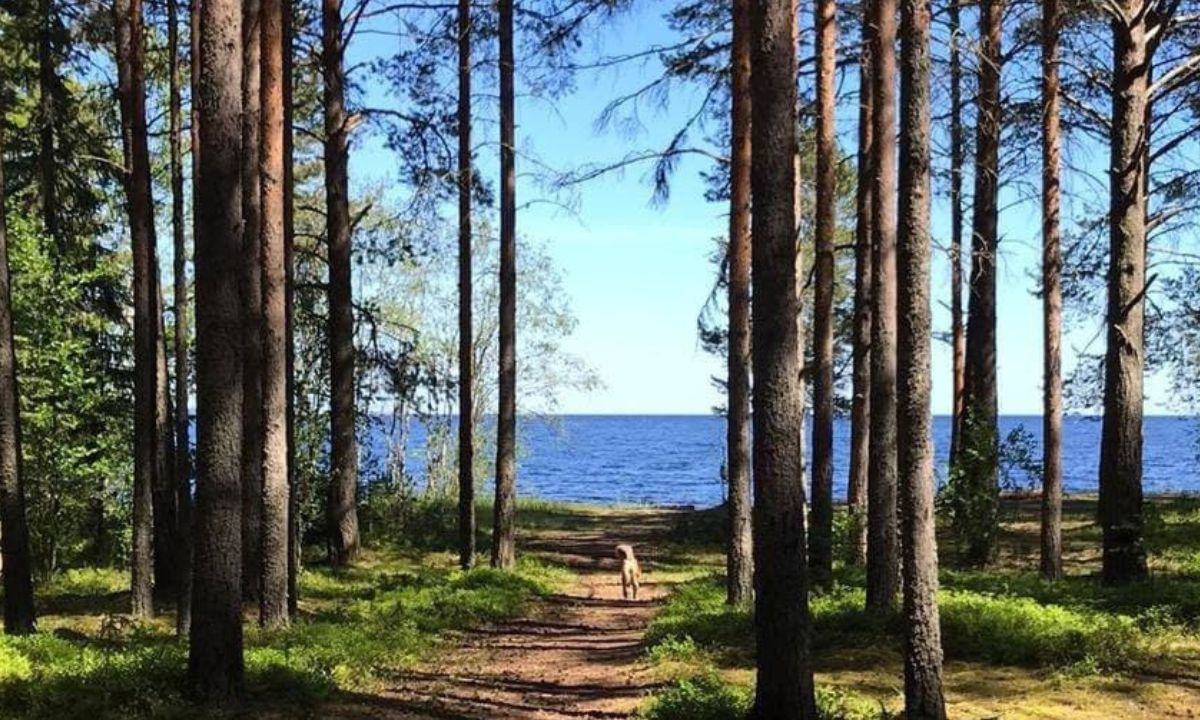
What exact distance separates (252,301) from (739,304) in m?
5.72

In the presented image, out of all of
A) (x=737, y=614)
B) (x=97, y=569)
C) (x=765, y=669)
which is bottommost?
(x=97, y=569)

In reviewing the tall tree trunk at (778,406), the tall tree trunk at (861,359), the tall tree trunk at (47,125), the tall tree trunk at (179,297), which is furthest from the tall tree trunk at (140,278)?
the tall tree trunk at (861,359)

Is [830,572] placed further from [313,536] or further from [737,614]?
[313,536]

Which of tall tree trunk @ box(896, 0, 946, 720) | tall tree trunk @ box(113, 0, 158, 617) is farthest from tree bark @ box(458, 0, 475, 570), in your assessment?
tall tree trunk @ box(896, 0, 946, 720)

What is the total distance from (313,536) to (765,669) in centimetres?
1496

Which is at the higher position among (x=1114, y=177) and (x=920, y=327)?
(x=1114, y=177)

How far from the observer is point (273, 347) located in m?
10.8

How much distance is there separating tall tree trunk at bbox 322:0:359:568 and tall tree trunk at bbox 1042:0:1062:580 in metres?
11.2

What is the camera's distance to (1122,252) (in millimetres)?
11250

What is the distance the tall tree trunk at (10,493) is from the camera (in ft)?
33.7

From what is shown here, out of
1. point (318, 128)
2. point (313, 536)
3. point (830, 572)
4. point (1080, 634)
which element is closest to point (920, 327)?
point (1080, 634)

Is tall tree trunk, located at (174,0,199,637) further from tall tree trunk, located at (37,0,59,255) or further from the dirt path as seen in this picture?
tall tree trunk, located at (37,0,59,255)

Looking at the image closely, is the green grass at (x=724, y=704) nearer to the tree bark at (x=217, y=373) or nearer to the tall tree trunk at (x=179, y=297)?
the tree bark at (x=217, y=373)

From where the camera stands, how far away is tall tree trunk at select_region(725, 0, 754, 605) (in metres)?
11.0
